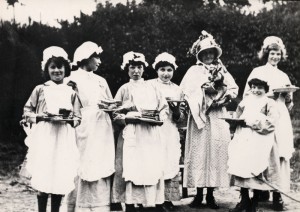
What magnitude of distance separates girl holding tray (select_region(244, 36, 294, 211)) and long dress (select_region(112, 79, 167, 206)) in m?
1.22

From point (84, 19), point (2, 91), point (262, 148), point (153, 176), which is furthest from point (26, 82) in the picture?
point (262, 148)

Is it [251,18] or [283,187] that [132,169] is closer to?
[283,187]

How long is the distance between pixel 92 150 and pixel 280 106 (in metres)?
2.29

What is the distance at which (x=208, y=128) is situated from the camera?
5277 millimetres

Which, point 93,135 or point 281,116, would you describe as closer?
point 93,135

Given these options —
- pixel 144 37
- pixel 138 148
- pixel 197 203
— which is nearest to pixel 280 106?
pixel 197 203

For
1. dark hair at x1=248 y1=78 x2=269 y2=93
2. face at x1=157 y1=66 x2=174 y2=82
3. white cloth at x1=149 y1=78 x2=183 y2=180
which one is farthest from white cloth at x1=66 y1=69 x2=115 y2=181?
dark hair at x1=248 y1=78 x2=269 y2=93

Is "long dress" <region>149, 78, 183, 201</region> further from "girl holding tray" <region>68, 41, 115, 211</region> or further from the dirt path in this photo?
"girl holding tray" <region>68, 41, 115, 211</region>

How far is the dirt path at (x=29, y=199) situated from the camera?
5.28m

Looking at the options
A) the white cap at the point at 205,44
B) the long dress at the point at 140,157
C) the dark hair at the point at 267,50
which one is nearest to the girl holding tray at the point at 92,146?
the long dress at the point at 140,157

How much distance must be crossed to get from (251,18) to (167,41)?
175 cm

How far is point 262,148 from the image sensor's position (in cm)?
482

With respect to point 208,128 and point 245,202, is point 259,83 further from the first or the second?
point 245,202

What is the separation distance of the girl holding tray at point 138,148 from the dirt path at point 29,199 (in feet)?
2.15
